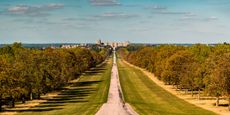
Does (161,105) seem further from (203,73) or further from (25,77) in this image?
(25,77)

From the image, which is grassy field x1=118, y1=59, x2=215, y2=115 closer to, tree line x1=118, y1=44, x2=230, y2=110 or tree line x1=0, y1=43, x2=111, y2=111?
tree line x1=118, y1=44, x2=230, y2=110

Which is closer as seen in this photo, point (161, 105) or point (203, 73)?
point (161, 105)

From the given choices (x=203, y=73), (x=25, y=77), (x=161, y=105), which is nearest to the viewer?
(x=161, y=105)

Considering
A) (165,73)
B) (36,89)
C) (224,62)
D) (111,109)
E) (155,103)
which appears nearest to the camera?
(111,109)

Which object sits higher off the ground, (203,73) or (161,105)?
(203,73)

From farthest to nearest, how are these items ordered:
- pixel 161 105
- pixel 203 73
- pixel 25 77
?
pixel 203 73 < pixel 25 77 < pixel 161 105

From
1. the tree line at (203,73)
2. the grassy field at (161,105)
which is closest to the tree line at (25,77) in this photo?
the grassy field at (161,105)

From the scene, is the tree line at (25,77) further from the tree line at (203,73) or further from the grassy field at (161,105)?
the tree line at (203,73)

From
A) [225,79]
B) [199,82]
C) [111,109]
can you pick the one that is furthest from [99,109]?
[199,82]

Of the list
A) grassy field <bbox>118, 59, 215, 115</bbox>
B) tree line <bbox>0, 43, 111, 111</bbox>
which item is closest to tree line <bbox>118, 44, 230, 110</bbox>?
grassy field <bbox>118, 59, 215, 115</bbox>

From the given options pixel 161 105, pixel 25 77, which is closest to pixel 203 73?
pixel 161 105

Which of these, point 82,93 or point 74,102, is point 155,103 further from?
point 82,93
